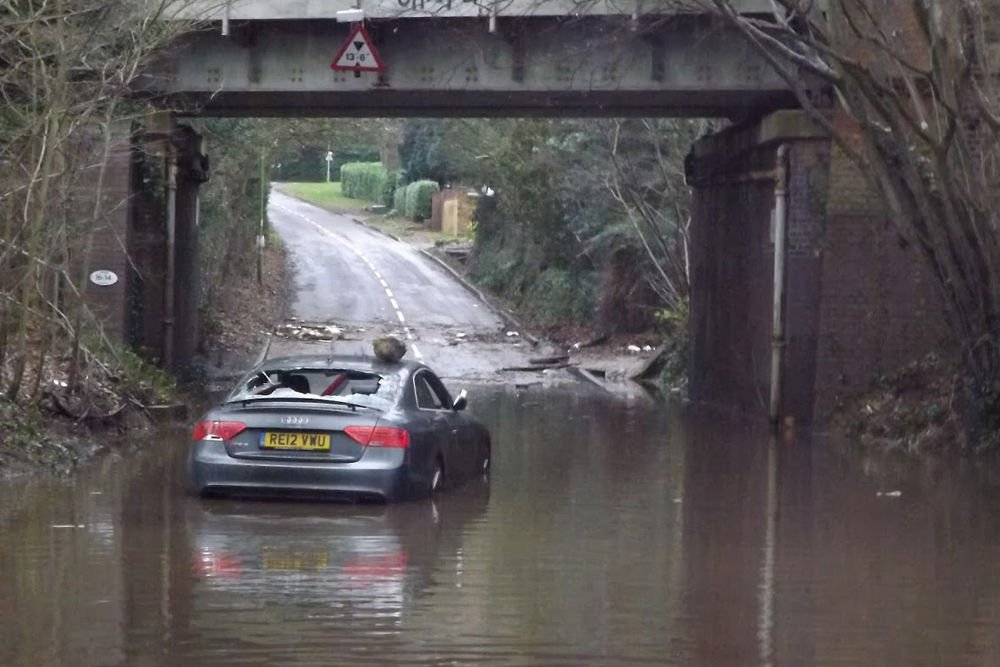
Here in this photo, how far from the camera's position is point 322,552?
10703mm

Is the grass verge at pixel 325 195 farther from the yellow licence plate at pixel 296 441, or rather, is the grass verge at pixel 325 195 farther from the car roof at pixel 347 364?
the yellow licence plate at pixel 296 441

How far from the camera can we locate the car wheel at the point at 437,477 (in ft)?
43.4

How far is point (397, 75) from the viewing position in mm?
22234

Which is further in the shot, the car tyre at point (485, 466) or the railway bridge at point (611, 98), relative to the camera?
the railway bridge at point (611, 98)

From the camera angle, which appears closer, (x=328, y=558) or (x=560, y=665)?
(x=560, y=665)

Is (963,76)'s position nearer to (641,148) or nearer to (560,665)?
(560,665)

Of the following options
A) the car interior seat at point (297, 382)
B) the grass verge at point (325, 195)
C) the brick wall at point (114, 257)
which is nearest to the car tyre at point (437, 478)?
the car interior seat at point (297, 382)

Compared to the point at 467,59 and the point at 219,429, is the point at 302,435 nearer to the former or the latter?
the point at 219,429

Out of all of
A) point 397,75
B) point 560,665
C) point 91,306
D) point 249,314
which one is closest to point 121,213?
point 91,306

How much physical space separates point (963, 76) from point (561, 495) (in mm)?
5364

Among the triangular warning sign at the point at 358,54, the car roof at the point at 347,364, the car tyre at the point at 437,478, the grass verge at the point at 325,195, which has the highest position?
the grass verge at the point at 325,195

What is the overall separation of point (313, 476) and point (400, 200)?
76758 mm

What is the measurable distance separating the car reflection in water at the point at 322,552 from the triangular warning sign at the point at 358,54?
340 inches

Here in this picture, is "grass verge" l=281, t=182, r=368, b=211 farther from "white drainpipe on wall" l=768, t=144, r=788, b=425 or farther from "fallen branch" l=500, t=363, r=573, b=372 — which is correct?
"white drainpipe on wall" l=768, t=144, r=788, b=425
